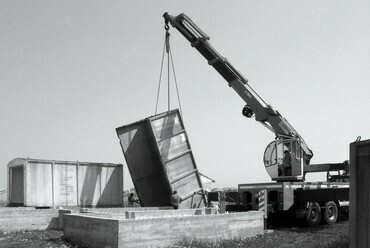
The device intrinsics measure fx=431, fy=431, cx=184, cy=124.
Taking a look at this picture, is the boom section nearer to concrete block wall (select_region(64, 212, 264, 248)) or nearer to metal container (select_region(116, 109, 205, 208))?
metal container (select_region(116, 109, 205, 208))

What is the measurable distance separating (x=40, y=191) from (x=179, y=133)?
5599 millimetres

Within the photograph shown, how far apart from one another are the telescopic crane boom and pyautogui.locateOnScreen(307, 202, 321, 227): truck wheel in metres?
1.08

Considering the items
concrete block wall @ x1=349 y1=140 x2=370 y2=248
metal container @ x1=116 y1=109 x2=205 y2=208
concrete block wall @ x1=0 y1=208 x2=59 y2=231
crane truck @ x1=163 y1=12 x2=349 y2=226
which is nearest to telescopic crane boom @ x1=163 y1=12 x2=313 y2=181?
crane truck @ x1=163 y1=12 x2=349 y2=226

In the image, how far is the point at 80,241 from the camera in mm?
10336

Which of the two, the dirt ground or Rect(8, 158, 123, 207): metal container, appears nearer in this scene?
the dirt ground

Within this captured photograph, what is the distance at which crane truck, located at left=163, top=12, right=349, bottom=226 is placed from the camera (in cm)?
1449

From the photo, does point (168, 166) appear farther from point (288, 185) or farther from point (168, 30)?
point (168, 30)

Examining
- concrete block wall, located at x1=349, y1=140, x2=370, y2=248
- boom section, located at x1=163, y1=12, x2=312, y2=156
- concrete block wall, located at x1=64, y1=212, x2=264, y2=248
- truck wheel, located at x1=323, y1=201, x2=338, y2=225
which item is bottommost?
truck wheel, located at x1=323, y1=201, x2=338, y2=225

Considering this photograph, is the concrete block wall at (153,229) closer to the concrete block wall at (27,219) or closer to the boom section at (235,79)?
the concrete block wall at (27,219)

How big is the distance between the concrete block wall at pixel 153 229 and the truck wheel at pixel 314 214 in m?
3.61

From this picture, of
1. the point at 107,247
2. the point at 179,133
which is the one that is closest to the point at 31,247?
Result: the point at 107,247

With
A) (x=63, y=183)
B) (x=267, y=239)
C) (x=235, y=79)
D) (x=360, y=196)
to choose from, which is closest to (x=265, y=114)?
(x=235, y=79)

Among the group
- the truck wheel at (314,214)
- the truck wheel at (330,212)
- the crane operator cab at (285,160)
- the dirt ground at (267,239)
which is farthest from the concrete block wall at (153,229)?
the truck wheel at (330,212)

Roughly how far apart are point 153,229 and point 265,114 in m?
8.68
